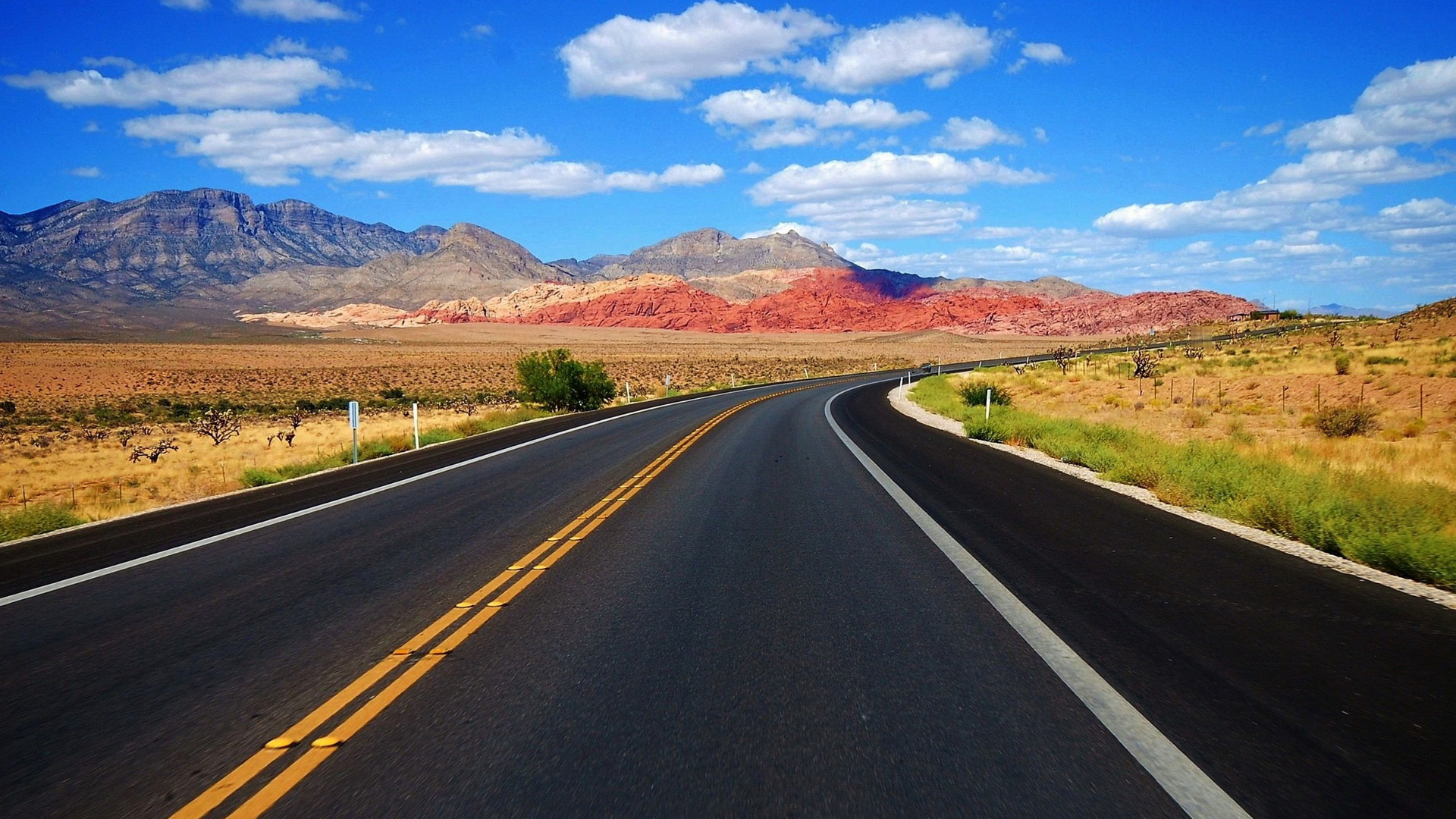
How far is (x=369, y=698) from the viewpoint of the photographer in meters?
4.62

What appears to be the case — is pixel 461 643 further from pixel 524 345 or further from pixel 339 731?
pixel 524 345

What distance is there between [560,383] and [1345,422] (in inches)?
1046

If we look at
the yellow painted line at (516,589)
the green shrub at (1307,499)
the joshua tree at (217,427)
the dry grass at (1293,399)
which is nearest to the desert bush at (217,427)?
the joshua tree at (217,427)

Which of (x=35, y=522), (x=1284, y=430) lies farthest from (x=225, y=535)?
(x=1284, y=430)

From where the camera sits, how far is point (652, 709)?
4.40 metres

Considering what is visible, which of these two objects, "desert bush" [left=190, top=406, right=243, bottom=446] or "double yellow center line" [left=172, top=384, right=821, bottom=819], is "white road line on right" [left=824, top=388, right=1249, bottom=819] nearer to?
"double yellow center line" [left=172, top=384, right=821, bottom=819]

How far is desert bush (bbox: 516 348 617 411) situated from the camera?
36.8m

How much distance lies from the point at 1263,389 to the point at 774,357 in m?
78.3

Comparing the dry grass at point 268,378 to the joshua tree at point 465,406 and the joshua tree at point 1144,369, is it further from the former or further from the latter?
the joshua tree at point 1144,369

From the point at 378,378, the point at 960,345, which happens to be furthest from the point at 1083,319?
the point at 378,378

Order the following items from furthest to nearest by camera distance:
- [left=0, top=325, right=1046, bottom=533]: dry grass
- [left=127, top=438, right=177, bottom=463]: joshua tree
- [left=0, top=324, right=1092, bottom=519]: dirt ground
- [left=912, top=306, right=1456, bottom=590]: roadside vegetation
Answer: [left=127, top=438, right=177, bottom=463]: joshua tree
[left=0, top=324, right=1092, bottom=519]: dirt ground
[left=0, top=325, right=1046, bottom=533]: dry grass
[left=912, top=306, right=1456, bottom=590]: roadside vegetation

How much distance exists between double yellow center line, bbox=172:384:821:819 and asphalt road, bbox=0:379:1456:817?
0.03 metres

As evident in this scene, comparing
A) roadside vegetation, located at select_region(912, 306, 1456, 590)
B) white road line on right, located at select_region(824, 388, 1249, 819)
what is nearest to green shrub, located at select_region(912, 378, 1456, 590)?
roadside vegetation, located at select_region(912, 306, 1456, 590)

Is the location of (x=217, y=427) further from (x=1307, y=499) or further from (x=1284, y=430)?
(x=1284, y=430)
